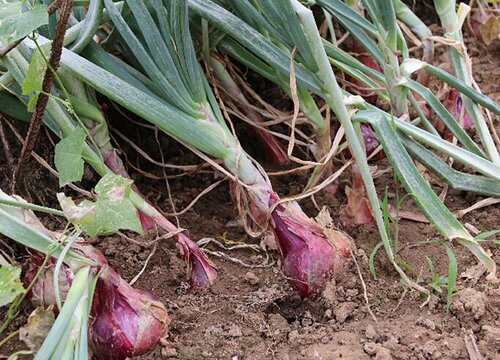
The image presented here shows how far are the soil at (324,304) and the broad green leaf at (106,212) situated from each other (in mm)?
242

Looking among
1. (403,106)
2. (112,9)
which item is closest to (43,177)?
(112,9)

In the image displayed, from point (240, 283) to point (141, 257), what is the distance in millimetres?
206

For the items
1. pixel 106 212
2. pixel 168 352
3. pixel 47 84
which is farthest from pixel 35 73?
pixel 168 352

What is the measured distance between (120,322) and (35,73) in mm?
426

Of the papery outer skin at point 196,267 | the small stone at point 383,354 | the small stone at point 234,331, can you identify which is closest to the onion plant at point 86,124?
the papery outer skin at point 196,267

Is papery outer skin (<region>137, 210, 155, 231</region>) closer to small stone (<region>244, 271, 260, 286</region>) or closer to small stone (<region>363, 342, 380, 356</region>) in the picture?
small stone (<region>244, 271, 260, 286</region>)

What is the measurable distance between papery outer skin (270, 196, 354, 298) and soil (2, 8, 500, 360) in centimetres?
3

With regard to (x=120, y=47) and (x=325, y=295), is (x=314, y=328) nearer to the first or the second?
(x=325, y=295)

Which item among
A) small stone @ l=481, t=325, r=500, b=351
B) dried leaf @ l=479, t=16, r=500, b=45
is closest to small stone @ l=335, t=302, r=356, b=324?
small stone @ l=481, t=325, r=500, b=351

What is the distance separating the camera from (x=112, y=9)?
140cm

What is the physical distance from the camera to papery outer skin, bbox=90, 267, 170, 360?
1212 millimetres

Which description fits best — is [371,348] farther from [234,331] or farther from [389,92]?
[389,92]

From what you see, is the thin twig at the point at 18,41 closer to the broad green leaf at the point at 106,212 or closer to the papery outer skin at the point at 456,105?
the broad green leaf at the point at 106,212

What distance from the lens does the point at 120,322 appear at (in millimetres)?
1218
